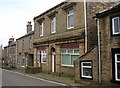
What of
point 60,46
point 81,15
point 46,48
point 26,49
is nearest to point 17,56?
point 26,49

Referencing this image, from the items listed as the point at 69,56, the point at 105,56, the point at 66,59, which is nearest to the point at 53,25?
the point at 66,59

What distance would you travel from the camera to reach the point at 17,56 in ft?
173

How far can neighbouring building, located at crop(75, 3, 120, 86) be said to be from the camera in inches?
645

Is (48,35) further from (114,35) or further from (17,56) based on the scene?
(17,56)

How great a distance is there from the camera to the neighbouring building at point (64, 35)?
23078mm

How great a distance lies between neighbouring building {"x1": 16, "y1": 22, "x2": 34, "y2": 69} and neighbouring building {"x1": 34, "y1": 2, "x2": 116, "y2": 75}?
616 centimetres

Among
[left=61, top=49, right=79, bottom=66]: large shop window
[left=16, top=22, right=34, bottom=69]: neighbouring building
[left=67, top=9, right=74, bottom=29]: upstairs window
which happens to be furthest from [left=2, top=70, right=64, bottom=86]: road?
[left=16, top=22, right=34, bottom=69]: neighbouring building

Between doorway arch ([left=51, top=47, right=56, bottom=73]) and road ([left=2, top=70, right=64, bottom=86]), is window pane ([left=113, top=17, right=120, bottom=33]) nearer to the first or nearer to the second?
road ([left=2, top=70, right=64, bottom=86])

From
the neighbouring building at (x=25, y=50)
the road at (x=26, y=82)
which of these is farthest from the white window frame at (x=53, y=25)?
the neighbouring building at (x=25, y=50)

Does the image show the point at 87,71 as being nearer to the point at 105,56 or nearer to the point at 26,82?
the point at 105,56

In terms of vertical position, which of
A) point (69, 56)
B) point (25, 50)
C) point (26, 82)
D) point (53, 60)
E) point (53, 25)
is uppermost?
point (53, 25)

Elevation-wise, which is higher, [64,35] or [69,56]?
[64,35]

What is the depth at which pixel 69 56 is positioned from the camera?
2548cm

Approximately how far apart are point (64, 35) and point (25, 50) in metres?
20.1
